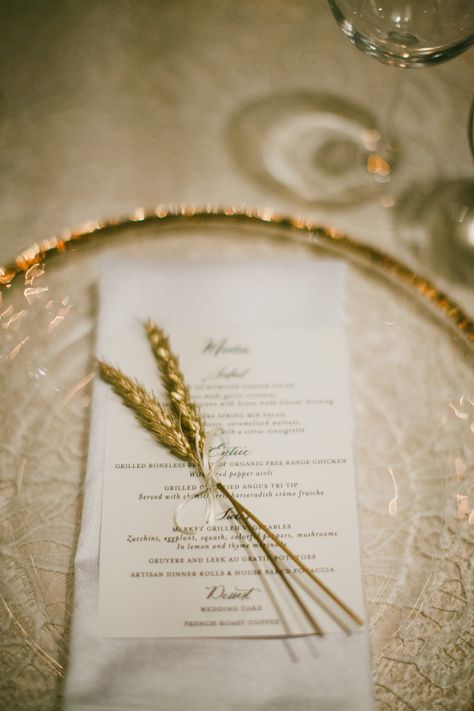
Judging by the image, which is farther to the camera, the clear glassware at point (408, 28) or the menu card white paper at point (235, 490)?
the clear glassware at point (408, 28)

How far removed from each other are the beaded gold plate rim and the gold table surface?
3cm

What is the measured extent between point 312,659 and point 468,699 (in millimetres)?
134

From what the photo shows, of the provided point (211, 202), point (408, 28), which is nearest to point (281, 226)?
point (211, 202)

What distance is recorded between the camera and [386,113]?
84cm

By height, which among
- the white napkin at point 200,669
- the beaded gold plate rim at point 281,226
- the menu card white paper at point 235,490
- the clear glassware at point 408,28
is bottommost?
the white napkin at point 200,669

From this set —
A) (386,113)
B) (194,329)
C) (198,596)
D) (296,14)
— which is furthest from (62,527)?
(296,14)

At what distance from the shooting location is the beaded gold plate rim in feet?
2.15

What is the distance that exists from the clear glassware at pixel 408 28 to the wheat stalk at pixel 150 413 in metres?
0.44

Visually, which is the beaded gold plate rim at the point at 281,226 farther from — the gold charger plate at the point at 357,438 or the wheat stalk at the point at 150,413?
the wheat stalk at the point at 150,413

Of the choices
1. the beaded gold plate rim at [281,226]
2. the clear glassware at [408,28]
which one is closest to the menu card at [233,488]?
the beaded gold plate rim at [281,226]

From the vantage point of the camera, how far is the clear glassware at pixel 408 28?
1.98 feet

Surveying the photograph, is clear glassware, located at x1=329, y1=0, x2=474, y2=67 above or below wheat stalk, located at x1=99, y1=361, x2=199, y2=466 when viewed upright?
above

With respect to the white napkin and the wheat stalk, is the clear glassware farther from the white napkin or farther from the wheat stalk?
the white napkin

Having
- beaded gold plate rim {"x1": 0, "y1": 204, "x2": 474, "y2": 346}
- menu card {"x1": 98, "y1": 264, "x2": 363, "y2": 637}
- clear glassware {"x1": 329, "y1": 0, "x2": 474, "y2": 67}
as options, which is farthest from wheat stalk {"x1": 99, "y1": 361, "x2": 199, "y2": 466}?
clear glassware {"x1": 329, "y1": 0, "x2": 474, "y2": 67}
